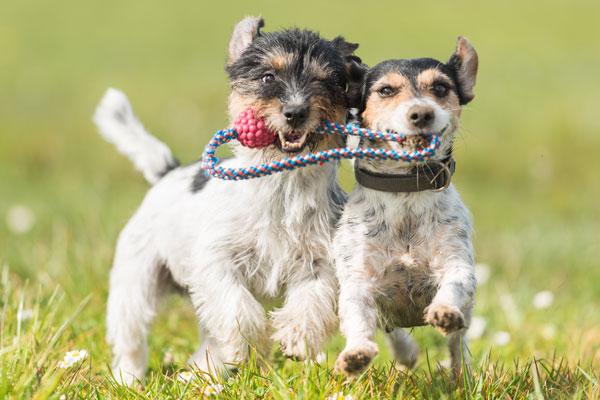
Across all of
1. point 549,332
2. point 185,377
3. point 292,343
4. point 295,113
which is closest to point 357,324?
point 292,343

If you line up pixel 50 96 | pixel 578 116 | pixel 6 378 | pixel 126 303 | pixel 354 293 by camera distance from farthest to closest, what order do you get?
pixel 50 96, pixel 578 116, pixel 126 303, pixel 354 293, pixel 6 378

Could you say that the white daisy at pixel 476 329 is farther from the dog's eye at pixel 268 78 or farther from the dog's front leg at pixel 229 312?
the dog's eye at pixel 268 78

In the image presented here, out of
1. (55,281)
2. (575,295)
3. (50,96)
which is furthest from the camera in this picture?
(50,96)

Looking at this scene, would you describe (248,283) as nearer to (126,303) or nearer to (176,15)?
(126,303)

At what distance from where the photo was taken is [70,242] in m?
8.09

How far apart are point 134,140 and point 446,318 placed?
3387 mm

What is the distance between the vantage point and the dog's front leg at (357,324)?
12.7ft

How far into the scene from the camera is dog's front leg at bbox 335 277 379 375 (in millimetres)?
3871

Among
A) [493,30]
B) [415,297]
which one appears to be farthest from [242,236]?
[493,30]

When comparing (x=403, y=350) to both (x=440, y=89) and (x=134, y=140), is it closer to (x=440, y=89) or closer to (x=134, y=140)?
(x=440, y=89)

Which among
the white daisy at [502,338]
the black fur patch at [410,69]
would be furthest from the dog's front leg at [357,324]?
the white daisy at [502,338]

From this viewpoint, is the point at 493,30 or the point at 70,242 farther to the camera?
the point at 493,30

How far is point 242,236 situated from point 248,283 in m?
0.28

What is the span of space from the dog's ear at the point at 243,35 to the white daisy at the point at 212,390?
75.9 inches
